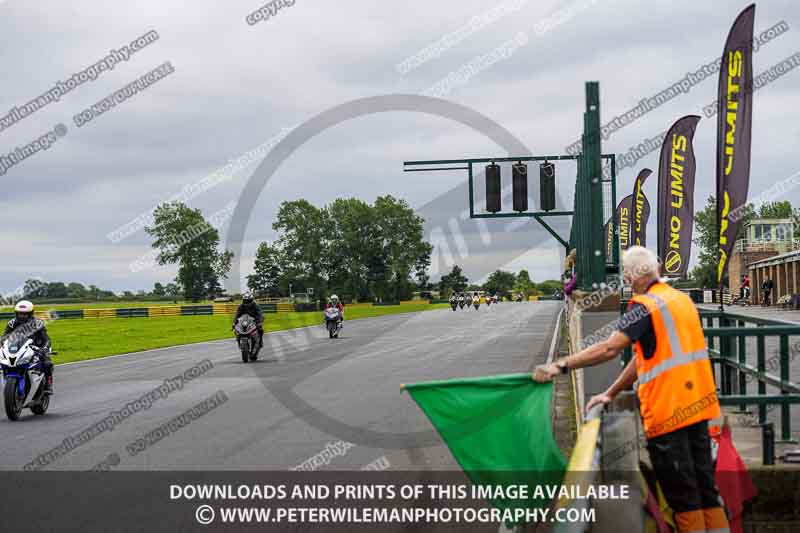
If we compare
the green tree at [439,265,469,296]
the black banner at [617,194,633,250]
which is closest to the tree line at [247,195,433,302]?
the green tree at [439,265,469,296]

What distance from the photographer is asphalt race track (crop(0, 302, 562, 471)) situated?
909 centimetres

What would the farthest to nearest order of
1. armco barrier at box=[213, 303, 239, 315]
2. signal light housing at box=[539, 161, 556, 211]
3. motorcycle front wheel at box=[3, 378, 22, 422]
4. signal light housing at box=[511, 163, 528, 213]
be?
armco barrier at box=[213, 303, 239, 315], signal light housing at box=[539, 161, 556, 211], signal light housing at box=[511, 163, 528, 213], motorcycle front wheel at box=[3, 378, 22, 422]

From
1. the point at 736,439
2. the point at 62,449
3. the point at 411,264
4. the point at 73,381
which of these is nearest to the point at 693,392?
the point at 736,439

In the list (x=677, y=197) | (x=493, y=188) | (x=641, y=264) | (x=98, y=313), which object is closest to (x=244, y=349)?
(x=677, y=197)

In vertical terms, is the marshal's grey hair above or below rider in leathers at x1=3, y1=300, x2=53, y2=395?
above

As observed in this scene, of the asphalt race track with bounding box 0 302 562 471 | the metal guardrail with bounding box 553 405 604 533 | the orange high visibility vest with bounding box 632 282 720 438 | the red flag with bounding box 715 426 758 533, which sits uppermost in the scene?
the orange high visibility vest with bounding box 632 282 720 438

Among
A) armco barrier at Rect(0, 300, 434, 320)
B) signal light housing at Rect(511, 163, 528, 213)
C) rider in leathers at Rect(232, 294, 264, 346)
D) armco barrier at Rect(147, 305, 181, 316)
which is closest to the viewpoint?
rider in leathers at Rect(232, 294, 264, 346)

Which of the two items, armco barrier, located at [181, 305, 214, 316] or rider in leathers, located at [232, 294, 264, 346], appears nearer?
rider in leathers, located at [232, 294, 264, 346]

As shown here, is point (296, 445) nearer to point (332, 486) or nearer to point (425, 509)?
point (332, 486)

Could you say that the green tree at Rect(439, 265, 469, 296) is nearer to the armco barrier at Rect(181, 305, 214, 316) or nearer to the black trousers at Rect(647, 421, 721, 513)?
the armco barrier at Rect(181, 305, 214, 316)

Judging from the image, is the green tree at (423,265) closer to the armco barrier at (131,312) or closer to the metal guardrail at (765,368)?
the armco barrier at (131,312)

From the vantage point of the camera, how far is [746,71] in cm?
945

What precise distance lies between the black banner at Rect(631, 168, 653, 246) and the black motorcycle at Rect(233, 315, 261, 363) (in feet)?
37.4

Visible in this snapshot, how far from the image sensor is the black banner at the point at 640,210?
86.3ft
